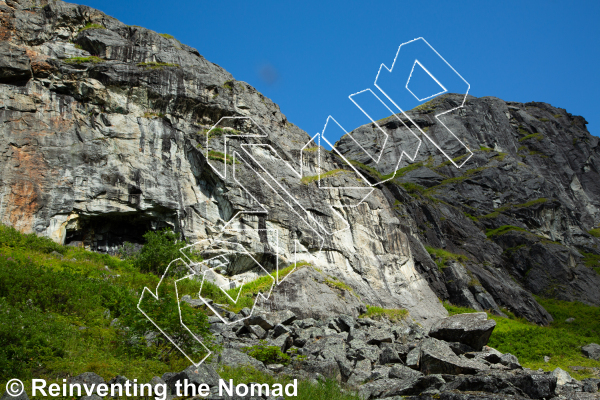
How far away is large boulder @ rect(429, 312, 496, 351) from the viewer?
1463 cm

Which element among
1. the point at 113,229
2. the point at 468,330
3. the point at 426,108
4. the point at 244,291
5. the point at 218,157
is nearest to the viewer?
the point at 468,330

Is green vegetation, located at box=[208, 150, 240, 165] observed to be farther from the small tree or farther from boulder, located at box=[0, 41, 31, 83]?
boulder, located at box=[0, 41, 31, 83]

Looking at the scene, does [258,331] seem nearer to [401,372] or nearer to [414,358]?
[401,372]

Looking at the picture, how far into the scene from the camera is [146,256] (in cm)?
2106

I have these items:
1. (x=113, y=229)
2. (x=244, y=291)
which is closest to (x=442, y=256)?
(x=244, y=291)

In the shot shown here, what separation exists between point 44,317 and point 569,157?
98.5 m

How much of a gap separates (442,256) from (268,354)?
110 feet

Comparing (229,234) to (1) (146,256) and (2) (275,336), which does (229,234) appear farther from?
(2) (275,336)

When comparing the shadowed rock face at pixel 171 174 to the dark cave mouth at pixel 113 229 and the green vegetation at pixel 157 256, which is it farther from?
the green vegetation at pixel 157 256

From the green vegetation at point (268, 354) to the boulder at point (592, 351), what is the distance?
1761 cm

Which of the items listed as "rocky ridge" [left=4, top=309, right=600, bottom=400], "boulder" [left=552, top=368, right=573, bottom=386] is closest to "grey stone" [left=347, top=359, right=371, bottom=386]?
"rocky ridge" [left=4, top=309, right=600, bottom=400]

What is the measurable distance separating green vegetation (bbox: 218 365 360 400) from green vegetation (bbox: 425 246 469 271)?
107 feet

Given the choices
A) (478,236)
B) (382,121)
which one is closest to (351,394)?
(478,236)

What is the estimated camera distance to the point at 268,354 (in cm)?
1206
